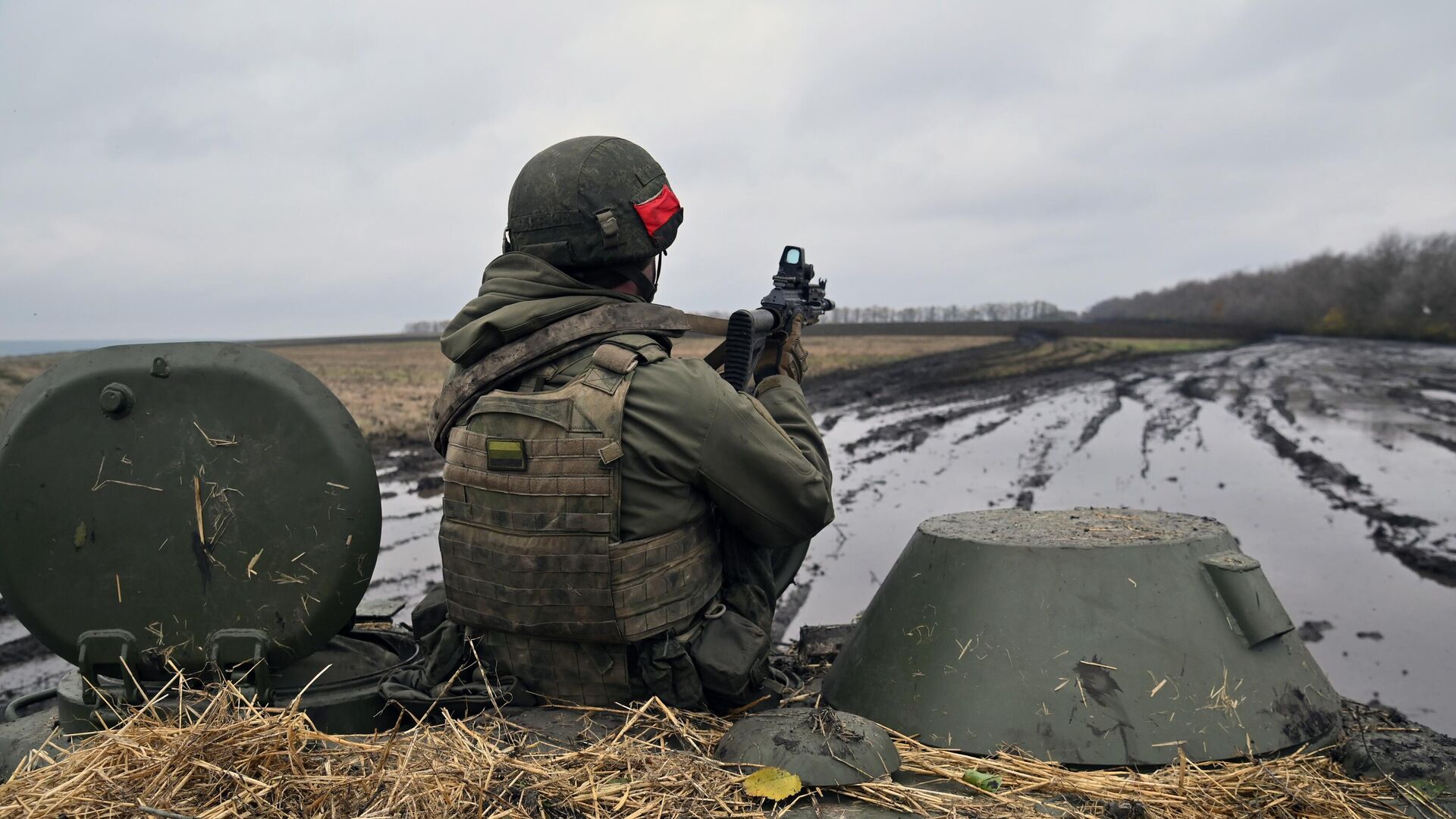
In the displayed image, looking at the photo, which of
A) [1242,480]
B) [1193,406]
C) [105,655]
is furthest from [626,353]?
[1193,406]

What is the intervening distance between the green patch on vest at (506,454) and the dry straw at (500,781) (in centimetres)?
79

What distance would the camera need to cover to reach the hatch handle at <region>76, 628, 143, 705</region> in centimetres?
343

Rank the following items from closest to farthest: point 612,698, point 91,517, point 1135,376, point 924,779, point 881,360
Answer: point 924,779, point 91,517, point 612,698, point 1135,376, point 881,360

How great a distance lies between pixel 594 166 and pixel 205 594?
192 centimetres

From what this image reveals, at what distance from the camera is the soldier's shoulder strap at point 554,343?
3.59 metres

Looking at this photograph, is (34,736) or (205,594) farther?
(34,736)

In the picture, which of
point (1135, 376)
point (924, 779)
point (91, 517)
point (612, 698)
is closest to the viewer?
point (924, 779)

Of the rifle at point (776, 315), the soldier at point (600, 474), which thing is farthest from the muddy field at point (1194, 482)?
the soldier at point (600, 474)

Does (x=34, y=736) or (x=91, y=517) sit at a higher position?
(x=91, y=517)

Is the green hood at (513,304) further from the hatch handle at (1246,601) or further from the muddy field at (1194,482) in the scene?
the muddy field at (1194,482)

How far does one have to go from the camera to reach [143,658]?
346 cm

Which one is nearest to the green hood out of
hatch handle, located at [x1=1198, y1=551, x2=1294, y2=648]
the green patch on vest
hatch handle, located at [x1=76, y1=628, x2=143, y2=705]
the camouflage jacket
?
the camouflage jacket

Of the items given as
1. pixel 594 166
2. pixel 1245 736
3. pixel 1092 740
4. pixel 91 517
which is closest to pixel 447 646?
pixel 91 517

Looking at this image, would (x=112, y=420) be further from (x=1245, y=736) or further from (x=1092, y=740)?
(x=1245, y=736)
